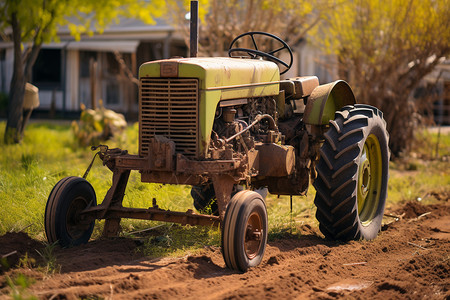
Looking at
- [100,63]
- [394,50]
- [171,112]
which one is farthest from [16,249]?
[100,63]

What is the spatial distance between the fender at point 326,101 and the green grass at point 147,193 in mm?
1210

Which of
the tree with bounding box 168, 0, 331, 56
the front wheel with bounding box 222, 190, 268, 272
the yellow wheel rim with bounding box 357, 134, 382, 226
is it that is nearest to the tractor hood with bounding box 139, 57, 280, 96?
the front wheel with bounding box 222, 190, 268, 272

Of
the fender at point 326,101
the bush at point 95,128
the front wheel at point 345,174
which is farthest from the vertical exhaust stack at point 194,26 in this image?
the bush at point 95,128

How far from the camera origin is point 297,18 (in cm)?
1390

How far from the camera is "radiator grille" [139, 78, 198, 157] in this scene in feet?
18.9

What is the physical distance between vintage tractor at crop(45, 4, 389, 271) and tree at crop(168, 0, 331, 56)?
5.76 meters

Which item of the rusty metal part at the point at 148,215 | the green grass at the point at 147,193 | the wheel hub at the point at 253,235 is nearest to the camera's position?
the wheel hub at the point at 253,235

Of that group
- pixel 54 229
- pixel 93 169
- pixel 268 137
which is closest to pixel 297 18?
pixel 93 169

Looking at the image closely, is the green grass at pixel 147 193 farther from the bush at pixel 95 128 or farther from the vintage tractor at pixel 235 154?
Answer: the vintage tractor at pixel 235 154

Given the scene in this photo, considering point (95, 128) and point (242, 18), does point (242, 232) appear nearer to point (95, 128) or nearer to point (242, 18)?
point (95, 128)

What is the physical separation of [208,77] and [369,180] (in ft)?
8.81

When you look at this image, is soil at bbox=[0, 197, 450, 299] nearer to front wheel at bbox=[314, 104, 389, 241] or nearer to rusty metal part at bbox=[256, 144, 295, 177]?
front wheel at bbox=[314, 104, 389, 241]

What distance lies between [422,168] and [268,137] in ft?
22.2

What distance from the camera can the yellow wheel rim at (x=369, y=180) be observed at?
7227 mm
